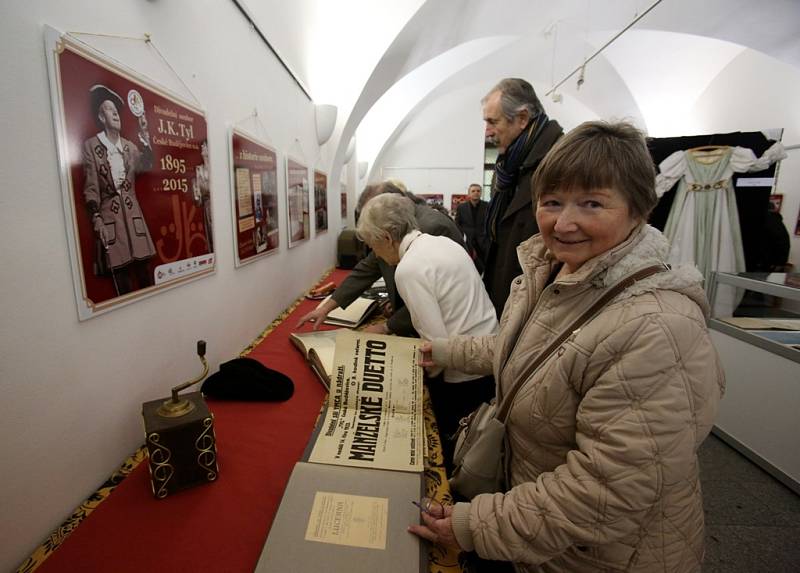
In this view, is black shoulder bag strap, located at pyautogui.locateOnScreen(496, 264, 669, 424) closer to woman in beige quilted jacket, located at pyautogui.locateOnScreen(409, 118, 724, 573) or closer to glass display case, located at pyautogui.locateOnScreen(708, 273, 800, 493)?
woman in beige quilted jacket, located at pyautogui.locateOnScreen(409, 118, 724, 573)

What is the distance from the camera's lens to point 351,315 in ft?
7.88

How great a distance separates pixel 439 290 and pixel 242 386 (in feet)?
2.76

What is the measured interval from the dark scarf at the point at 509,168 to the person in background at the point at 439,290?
23.2 inches

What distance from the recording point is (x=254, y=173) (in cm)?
183

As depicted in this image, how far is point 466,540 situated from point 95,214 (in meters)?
1.10

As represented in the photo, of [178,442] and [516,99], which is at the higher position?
[516,99]

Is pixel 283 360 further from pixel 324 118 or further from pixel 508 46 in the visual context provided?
pixel 508 46

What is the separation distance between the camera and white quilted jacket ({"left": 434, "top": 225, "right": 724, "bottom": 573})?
669 millimetres

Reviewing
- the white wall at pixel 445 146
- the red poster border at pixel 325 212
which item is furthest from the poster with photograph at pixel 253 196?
the white wall at pixel 445 146

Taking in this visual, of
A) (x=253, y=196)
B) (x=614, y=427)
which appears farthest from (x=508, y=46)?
(x=614, y=427)

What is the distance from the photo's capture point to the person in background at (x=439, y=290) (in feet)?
5.06

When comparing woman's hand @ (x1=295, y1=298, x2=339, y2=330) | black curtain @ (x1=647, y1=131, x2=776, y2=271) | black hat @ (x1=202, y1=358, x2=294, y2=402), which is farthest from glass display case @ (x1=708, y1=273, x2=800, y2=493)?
black hat @ (x1=202, y1=358, x2=294, y2=402)

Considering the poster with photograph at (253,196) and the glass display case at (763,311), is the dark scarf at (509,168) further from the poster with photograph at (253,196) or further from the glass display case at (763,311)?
the glass display case at (763,311)

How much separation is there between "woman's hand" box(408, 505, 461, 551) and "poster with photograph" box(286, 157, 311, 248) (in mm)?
2070
